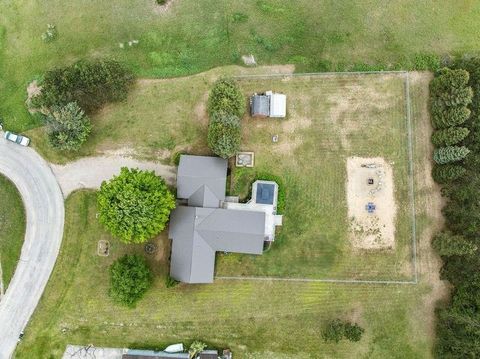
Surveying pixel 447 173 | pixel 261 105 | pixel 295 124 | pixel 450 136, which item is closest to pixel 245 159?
pixel 261 105

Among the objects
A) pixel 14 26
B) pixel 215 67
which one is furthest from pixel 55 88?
pixel 215 67

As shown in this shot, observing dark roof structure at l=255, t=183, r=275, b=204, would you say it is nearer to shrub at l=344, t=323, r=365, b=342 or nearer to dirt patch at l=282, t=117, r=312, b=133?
dirt patch at l=282, t=117, r=312, b=133

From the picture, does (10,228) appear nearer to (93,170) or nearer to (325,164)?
(93,170)

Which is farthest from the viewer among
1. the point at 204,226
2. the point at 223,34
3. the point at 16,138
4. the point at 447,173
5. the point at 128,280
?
the point at 223,34

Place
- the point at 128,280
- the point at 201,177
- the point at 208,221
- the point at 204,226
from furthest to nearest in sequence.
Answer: the point at 201,177, the point at 208,221, the point at 204,226, the point at 128,280

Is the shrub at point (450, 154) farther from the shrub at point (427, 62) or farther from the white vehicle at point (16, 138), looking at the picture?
the white vehicle at point (16, 138)

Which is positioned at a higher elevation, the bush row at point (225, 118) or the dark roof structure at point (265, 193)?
the bush row at point (225, 118)

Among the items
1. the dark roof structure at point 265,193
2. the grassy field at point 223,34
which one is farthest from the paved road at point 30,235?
the dark roof structure at point 265,193
